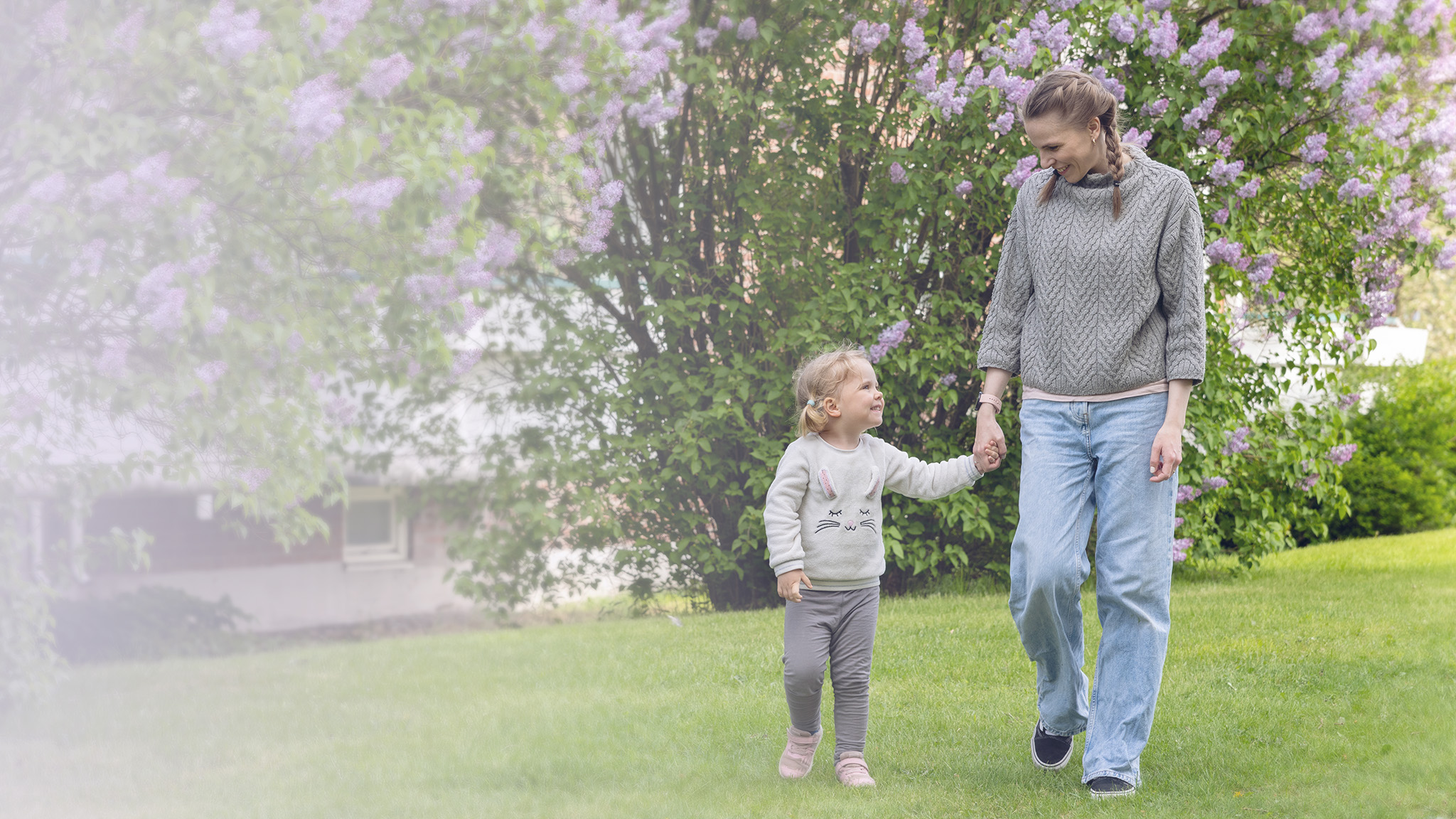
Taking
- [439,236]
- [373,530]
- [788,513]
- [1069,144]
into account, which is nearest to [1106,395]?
[1069,144]

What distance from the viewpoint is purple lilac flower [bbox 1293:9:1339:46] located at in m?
5.86

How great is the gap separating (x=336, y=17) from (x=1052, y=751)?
349 cm

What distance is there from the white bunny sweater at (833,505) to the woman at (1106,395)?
0.27 m

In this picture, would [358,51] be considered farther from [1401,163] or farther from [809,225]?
[1401,163]

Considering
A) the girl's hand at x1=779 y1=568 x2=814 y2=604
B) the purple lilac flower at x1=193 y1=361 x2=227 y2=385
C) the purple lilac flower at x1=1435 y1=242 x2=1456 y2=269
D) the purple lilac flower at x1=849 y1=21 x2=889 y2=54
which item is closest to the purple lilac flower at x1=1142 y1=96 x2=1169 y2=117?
the purple lilac flower at x1=849 y1=21 x2=889 y2=54

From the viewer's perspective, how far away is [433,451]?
23.1 ft

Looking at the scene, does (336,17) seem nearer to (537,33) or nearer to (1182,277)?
(537,33)

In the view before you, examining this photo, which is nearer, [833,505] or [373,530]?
[833,505]

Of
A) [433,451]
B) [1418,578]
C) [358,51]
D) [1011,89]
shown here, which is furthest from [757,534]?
[1418,578]

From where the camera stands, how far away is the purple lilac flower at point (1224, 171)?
5.90 metres

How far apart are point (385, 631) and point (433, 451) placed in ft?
3.61

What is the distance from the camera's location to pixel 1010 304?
3252 millimetres

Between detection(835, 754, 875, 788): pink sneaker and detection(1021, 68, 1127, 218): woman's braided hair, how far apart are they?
160cm

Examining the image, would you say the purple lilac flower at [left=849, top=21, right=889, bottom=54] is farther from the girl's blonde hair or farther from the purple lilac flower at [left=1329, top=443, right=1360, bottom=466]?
the purple lilac flower at [left=1329, top=443, right=1360, bottom=466]
